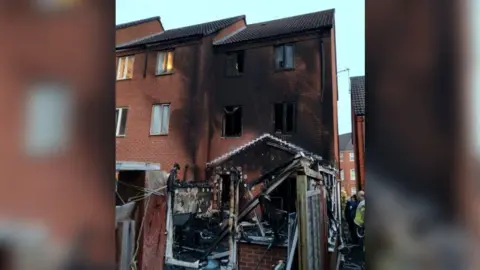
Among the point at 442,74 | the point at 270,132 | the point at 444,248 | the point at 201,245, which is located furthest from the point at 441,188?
the point at 270,132

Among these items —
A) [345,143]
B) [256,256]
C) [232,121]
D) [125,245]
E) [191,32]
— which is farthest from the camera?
[345,143]

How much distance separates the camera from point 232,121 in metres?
11.3

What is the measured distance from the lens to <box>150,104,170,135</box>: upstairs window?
11.5 m

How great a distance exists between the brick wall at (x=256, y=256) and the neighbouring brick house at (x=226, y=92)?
199 inches

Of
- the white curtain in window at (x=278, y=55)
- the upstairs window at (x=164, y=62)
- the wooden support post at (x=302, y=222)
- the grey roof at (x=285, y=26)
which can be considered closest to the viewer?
the wooden support post at (x=302, y=222)

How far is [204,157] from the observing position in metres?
11.1

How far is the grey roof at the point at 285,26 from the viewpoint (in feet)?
34.4

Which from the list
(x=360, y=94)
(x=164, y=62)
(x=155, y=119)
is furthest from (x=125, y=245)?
(x=164, y=62)

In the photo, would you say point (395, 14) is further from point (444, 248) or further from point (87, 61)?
point (87, 61)

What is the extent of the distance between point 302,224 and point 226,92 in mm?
8482

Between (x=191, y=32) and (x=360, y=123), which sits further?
(x=191, y=32)

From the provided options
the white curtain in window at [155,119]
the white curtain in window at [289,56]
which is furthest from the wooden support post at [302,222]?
the white curtain in window at [155,119]

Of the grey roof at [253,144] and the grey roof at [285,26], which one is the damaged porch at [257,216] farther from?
the grey roof at [285,26]

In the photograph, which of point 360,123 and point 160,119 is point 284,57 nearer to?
point 160,119
